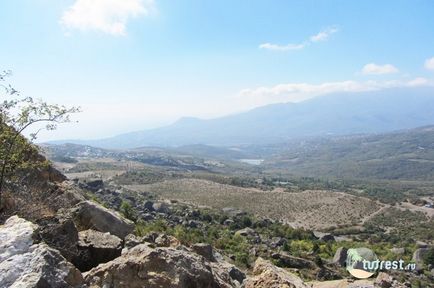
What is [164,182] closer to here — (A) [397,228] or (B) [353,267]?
(A) [397,228]

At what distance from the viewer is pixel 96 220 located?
14.2m

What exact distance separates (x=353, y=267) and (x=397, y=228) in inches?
2760

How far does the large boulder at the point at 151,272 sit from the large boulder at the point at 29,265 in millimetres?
707

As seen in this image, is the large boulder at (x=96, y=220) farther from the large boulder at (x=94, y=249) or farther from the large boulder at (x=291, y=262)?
the large boulder at (x=291, y=262)

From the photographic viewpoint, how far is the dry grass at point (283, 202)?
8391 cm

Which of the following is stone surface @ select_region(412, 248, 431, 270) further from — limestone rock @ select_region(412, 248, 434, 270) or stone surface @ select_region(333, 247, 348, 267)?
stone surface @ select_region(333, 247, 348, 267)

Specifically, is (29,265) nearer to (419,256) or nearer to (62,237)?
(62,237)

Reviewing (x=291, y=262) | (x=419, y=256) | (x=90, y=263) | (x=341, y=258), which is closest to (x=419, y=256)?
(x=419, y=256)

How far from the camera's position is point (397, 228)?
266 ft

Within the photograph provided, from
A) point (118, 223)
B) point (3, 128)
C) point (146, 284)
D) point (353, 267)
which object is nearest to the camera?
point (146, 284)

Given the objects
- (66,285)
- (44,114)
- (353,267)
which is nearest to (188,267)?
(66,285)

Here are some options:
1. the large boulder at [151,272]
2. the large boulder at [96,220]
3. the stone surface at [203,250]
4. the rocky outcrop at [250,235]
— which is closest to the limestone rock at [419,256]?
the rocky outcrop at [250,235]

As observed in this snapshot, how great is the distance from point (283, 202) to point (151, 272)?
293 ft

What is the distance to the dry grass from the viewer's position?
275ft
